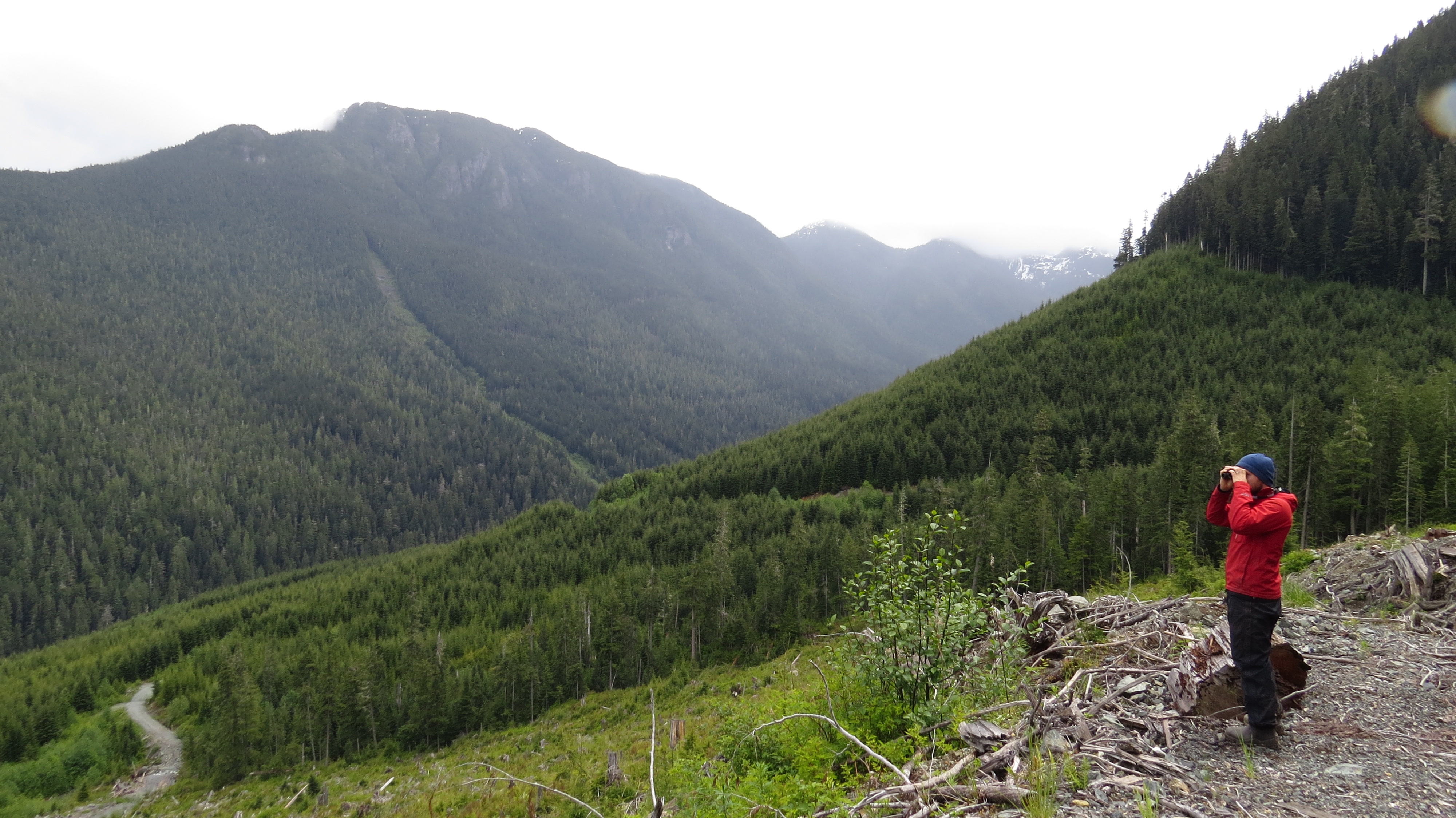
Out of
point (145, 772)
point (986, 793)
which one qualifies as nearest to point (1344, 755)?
point (986, 793)

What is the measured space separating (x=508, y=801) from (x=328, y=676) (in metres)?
49.0

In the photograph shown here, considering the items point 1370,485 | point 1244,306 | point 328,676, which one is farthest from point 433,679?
point 1244,306

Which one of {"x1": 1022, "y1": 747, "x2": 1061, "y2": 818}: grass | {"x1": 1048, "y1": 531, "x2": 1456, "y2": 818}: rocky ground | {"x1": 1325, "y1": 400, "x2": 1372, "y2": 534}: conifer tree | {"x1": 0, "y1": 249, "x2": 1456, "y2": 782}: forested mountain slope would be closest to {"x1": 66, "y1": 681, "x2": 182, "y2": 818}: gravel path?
{"x1": 0, "y1": 249, "x2": 1456, "y2": 782}: forested mountain slope

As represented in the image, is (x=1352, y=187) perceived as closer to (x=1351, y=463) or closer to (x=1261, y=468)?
(x=1351, y=463)

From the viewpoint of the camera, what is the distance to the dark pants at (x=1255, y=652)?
5652 mm

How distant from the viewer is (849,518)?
6688 centimetres

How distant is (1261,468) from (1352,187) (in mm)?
114986

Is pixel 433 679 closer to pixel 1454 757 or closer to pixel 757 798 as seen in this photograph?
pixel 757 798

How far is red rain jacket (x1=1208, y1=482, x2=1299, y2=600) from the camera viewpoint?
19.5 feet

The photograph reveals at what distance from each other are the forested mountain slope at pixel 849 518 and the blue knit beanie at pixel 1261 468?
115ft

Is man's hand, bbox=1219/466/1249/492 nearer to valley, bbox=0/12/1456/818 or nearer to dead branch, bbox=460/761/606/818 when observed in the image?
valley, bbox=0/12/1456/818

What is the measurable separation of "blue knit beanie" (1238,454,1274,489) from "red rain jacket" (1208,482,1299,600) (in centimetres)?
12

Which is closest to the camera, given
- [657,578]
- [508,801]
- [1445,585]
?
[1445,585]

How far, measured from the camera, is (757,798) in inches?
276
